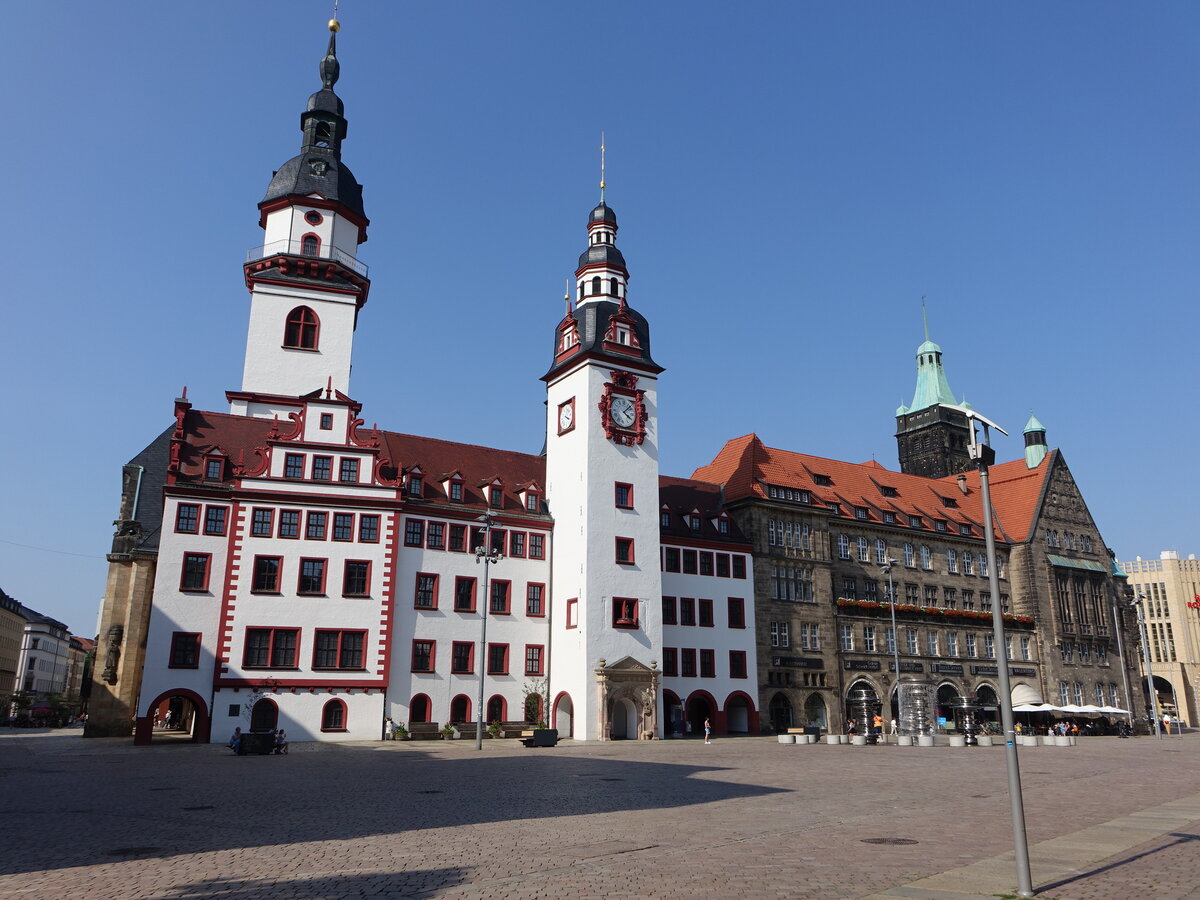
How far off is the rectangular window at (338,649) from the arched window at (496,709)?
7936 millimetres

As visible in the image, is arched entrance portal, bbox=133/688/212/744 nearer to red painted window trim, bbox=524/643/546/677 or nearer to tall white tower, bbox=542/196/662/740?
red painted window trim, bbox=524/643/546/677

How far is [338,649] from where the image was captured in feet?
158

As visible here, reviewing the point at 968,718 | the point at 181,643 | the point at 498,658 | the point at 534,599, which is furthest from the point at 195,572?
the point at 968,718

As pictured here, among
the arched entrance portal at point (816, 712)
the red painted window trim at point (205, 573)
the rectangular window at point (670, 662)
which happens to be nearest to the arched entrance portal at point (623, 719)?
the rectangular window at point (670, 662)

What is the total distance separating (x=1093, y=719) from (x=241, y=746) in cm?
6594

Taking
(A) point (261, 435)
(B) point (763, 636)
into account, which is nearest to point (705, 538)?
(B) point (763, 636)

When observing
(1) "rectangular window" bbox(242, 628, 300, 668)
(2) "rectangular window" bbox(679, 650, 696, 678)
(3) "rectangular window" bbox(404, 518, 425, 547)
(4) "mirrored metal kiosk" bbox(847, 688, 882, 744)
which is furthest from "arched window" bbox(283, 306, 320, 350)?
(4) "mirrored metal kiosk" bbox(847, 688, 882, 744)

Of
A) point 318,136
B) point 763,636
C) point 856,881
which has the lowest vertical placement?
point 856,881

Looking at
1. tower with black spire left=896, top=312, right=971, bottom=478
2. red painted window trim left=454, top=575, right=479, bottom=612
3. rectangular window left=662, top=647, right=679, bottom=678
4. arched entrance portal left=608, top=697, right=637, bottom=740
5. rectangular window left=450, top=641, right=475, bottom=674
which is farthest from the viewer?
tower with black spire left=896, top=312, right=971, bottom=478

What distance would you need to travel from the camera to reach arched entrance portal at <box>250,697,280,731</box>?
45875mm

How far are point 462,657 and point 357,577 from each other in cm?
750

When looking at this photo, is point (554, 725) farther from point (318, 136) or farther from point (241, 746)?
point (318, 136)

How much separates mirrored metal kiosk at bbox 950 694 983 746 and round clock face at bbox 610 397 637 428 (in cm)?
2564

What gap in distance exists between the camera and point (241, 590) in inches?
1842
